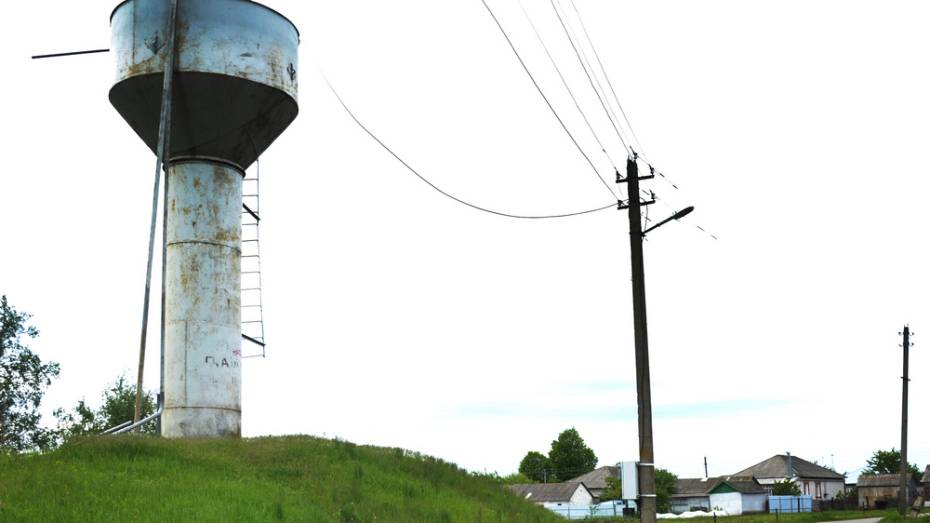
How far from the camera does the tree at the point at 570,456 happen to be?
103 metres

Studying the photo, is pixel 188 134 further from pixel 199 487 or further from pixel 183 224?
pixel 199 487

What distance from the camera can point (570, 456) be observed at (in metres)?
104

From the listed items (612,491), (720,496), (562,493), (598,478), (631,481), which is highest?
(631,481)

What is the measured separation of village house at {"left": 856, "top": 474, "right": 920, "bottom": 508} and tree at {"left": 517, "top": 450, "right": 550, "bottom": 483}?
34588mm

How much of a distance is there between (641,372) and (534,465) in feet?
312

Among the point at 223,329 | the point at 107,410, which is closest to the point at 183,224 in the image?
the point at 223,329

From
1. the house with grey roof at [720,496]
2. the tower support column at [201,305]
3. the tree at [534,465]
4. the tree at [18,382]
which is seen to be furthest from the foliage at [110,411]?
the tree at [534,465]

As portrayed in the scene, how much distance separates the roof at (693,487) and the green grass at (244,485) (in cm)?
6075

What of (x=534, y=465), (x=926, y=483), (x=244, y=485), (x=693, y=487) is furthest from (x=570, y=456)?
(x=244, y=485)

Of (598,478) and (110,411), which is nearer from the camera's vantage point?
(110,411)

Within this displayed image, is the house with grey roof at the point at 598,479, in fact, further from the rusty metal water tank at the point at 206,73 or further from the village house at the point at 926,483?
the rusty metal water tank at the point at 206,73

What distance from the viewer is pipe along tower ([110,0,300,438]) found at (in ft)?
59.0

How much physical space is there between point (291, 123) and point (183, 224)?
3.50m

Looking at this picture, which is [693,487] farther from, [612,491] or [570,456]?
[570,456]
